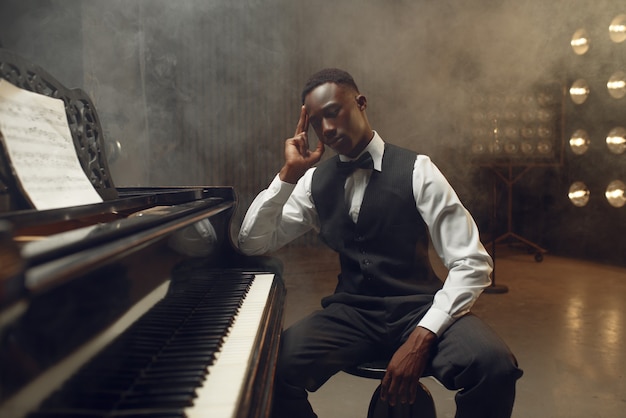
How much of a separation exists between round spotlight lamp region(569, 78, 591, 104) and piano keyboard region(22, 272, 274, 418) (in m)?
5.09

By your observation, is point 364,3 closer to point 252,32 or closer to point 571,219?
point 252,32

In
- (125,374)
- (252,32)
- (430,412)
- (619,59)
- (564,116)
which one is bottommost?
(430,412)

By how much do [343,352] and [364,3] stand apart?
15.4 feet

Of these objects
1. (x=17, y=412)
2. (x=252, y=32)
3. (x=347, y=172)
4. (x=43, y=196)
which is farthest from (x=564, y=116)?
(x=17, y=412)

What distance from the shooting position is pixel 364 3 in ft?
18.3

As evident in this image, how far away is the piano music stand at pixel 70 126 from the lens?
109 cm

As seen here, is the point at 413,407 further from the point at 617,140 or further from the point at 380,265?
the point at 617,140

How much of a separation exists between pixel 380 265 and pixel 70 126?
0.94 m

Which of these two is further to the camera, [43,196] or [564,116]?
[564,116]

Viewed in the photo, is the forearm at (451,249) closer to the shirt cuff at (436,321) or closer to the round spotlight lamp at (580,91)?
the shirt cuff at (436,321)

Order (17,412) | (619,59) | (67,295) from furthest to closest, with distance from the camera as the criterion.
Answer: (619,59) < (67,295) < (17,412)

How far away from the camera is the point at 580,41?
17.0 ft

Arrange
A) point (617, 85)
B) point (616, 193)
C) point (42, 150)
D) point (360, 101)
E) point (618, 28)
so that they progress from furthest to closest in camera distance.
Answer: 1. point (616, 193)
2. point (617, 85)
3. point (618, 28)
4. point (360, 101)
5. point (42, 150)

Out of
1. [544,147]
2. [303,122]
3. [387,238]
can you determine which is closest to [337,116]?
[303,122]
